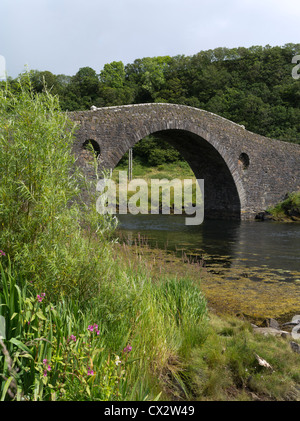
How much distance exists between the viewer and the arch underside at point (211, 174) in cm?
1898

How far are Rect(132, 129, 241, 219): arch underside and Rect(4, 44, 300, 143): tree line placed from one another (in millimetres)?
13867

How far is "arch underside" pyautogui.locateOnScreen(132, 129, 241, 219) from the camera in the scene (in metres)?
19.0

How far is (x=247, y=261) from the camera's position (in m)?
9.38

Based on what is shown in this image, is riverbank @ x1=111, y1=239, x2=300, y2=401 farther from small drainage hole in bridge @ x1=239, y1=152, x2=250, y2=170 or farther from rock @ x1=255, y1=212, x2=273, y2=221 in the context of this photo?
rock @ x1=255, y1=212, x2=273, y2=221

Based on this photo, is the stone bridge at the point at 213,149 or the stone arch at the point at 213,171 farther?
the stone arch at the point at 213,171

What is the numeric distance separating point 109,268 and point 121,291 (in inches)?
8.6

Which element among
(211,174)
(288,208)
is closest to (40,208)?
(211,174)

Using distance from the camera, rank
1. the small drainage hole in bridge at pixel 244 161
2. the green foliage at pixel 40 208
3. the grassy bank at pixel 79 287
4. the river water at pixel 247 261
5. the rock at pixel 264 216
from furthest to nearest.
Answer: the rock at pixel 264 216, the small drainage hole in bridge at pixel 244 161, the river water at pixel 247 261, the green foliage at pixel 40 208, the grassy bank at pixel 79 287

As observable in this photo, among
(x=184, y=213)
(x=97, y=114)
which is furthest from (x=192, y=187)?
(x=97, y=114)

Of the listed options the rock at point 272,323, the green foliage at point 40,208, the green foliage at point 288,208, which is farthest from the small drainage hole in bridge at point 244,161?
the green foliage at point 40,208

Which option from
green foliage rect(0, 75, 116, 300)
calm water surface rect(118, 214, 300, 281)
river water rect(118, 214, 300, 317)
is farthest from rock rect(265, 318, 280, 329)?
green foliage rect(0, 75, 116, 300)

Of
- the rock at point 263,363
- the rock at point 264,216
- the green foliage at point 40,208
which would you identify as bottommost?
the rock at point 263,363

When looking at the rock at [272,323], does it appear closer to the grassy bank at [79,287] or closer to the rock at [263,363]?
the grassy bank at [79,287]

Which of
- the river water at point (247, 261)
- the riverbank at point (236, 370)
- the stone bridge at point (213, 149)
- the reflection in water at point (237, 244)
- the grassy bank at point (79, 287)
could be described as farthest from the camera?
the stone bridge at point (213, 149)
